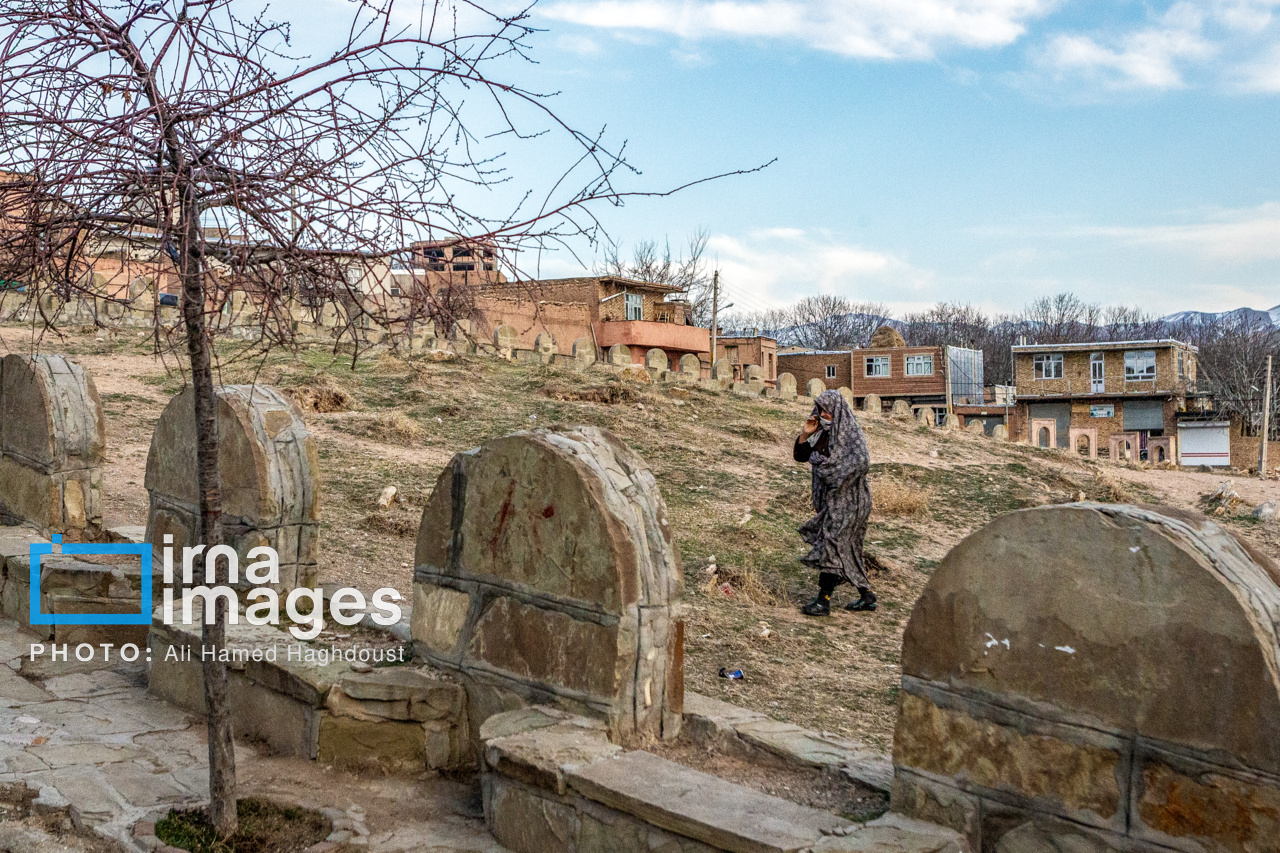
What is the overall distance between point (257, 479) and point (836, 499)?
3967 mm

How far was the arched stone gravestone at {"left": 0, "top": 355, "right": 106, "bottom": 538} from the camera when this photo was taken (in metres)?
6.29

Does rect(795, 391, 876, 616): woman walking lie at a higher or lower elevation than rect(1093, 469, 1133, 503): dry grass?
higher

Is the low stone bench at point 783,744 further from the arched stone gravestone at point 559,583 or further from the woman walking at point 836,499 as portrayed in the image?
the woman walking at point 836,499

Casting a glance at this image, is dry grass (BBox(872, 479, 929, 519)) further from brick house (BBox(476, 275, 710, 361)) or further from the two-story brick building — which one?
the two-story brick building

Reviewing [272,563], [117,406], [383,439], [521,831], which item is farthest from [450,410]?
[521,831]

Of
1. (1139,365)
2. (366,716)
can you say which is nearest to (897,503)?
(366,716)

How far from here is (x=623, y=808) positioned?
288 centimetres

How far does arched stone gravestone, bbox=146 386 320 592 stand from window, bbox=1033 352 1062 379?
38412 millimetres

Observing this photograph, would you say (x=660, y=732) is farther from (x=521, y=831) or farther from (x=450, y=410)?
(x=450, y=410)

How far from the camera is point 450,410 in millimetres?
14586

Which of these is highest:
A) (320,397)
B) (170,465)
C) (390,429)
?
(320,397)

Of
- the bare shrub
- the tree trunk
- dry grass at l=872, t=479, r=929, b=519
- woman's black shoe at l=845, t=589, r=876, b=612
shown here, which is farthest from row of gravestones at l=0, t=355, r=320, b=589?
the bare shrub

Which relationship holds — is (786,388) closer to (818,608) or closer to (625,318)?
(625,318)

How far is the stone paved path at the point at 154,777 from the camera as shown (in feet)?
10.8
